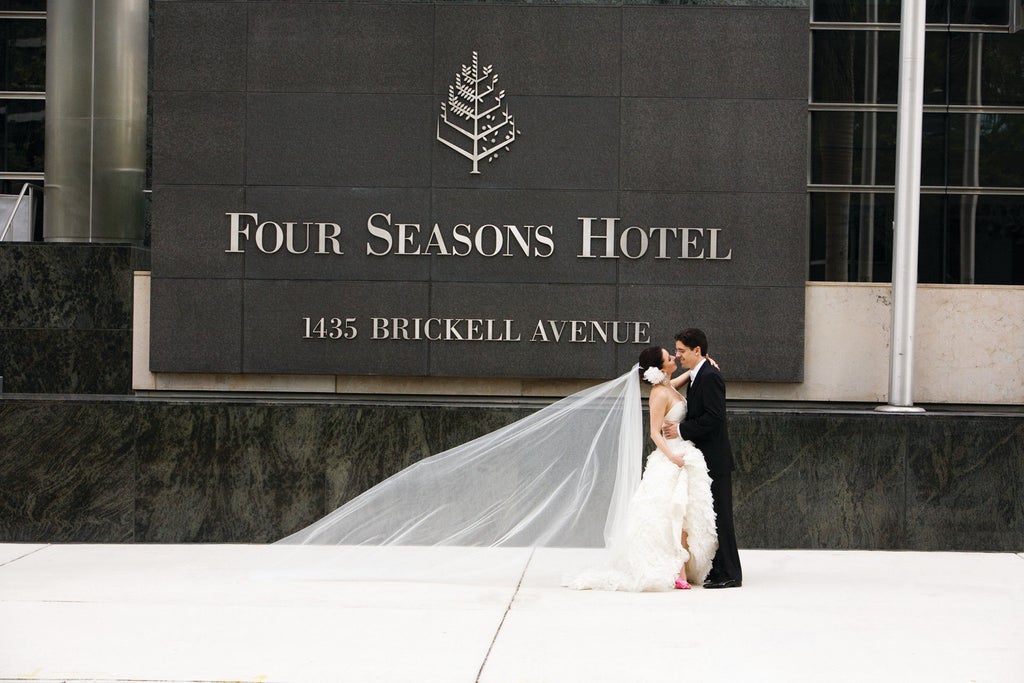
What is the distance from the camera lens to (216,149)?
12.2m

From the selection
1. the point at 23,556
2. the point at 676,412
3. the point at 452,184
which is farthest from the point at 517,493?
the point at 23,556

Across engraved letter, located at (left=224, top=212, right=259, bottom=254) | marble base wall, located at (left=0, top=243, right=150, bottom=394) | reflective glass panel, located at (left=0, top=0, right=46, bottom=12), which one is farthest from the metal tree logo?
reflective glass panel, located at (left=0, top=0, right=46, bottom=12)

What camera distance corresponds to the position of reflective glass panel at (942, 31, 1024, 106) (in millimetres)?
13398

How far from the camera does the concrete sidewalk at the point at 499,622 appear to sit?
6.74m

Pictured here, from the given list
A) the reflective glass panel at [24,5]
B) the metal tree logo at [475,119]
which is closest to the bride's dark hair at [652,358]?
the metal tree logo at [475,119]

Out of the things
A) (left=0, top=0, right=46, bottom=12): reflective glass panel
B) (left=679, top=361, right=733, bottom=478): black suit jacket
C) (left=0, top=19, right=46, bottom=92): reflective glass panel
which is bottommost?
(left=679, top=361, right=733, bottom=478): black suit jacket

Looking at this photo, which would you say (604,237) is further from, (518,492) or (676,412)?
(518,492)

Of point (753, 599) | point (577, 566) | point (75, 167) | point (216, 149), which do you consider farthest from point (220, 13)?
point (753, 599)

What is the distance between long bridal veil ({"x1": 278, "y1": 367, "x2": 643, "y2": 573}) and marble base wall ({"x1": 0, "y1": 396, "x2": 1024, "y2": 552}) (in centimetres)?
126

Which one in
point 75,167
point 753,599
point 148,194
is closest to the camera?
point 753,599

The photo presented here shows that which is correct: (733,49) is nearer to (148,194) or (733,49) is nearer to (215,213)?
(215,213)

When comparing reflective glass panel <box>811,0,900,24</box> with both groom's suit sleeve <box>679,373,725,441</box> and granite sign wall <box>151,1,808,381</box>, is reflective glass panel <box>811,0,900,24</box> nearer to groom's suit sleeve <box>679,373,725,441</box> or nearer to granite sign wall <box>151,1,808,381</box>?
granite sign wall <box>151,1,808,381</box>

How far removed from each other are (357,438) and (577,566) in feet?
8.69

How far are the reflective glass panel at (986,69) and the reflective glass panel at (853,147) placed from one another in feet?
3.06
